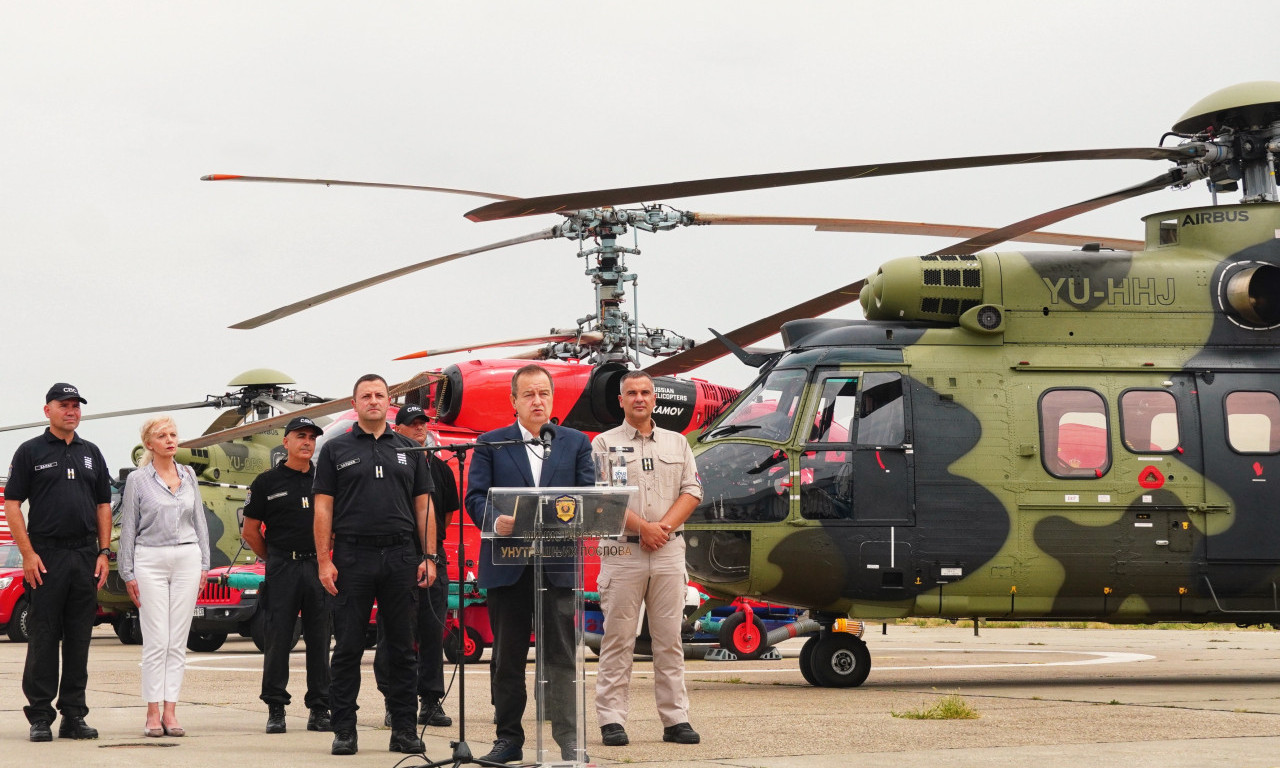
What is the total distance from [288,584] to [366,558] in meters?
1.38

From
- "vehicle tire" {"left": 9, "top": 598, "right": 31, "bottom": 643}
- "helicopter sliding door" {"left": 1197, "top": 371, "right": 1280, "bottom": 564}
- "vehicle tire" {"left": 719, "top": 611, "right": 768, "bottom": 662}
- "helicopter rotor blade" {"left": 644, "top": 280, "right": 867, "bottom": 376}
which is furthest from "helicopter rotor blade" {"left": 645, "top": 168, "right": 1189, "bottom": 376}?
"vehicle tire" {"left": 9, "top": 598, "right": 31, "bottom": 643}

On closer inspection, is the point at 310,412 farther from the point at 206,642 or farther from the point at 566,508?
the point at 566,508

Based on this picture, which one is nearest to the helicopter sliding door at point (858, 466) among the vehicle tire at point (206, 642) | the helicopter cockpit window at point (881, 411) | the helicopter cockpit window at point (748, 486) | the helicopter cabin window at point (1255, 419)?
the helicopter cockpit window at point (881, 411)

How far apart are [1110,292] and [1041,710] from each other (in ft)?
13.0

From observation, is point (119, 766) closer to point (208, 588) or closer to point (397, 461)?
point (397, 461)

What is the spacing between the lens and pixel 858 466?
1064 cm

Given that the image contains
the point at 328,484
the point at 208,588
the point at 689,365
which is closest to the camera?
the point at 328,484

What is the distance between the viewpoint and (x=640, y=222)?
14.8 metres

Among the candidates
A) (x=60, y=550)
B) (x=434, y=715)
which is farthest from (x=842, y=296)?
(x=60, y=550)

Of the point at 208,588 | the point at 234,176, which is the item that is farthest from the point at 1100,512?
the point at 208,588

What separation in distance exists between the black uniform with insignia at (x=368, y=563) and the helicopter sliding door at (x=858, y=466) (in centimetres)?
438

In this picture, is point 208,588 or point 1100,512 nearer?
point 1100,512

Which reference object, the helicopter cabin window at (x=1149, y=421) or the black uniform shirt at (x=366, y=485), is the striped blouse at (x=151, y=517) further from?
the helicopter cabin window at (x=1149, y=421)

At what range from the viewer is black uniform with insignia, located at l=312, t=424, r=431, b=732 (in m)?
6.77
